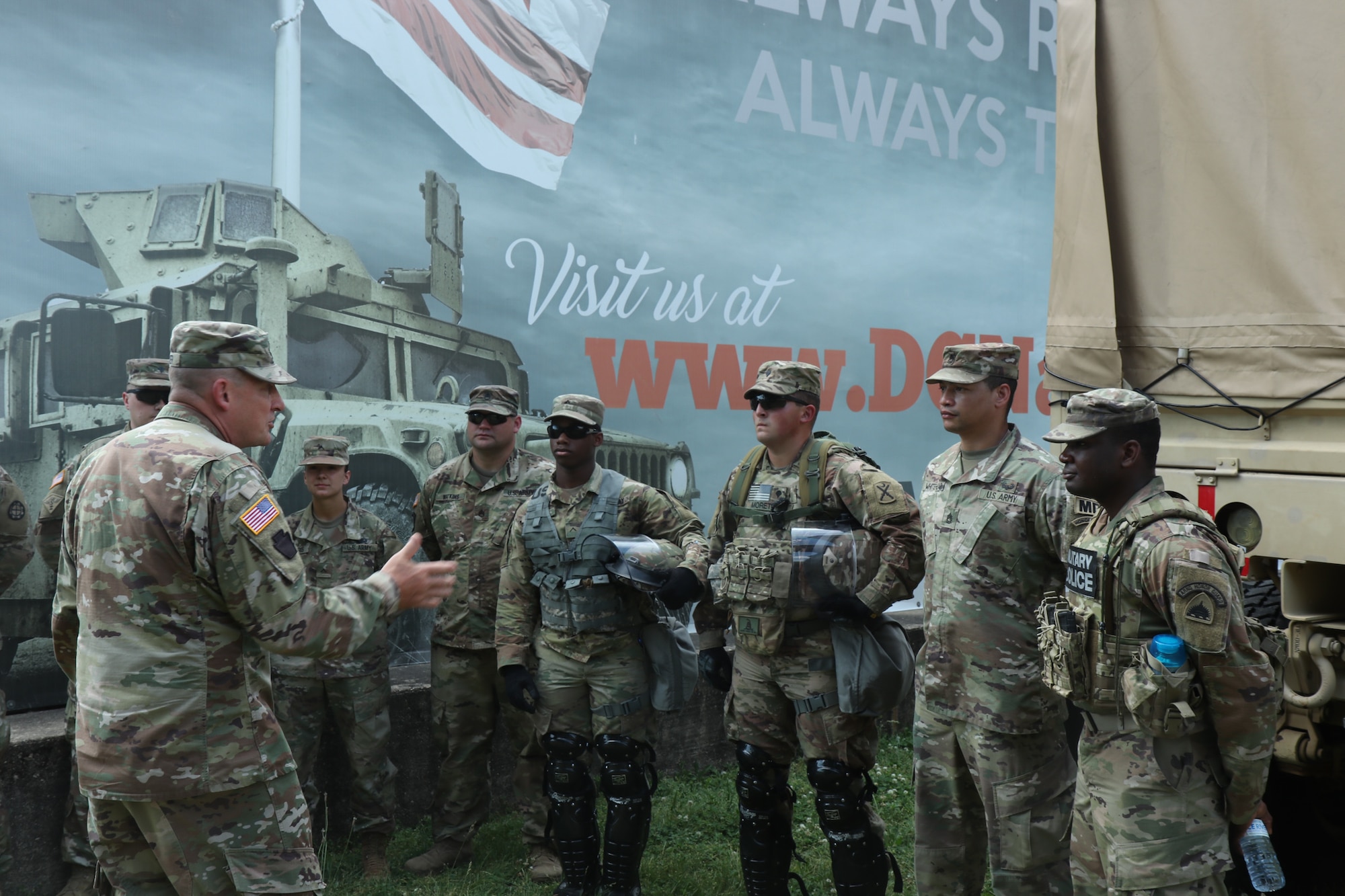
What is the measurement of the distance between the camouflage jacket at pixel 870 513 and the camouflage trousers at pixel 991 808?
0.48 m

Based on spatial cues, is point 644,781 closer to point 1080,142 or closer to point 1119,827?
point 1119,827

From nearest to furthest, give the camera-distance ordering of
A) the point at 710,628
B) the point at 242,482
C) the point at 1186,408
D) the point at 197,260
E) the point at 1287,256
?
1. the point at 242,482
2. the point at 1287,256
3. the point at 1186,408
4. the point at 710,628
5. the point at 197,260

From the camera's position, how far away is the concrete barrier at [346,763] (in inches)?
175

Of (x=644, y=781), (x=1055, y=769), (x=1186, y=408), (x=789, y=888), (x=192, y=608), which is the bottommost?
(x=789, y=888)

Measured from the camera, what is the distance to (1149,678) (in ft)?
8.96

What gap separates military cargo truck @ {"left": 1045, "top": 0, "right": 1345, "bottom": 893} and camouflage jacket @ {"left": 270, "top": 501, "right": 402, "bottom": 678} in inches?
126

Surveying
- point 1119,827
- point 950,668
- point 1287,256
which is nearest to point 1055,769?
point 950,668

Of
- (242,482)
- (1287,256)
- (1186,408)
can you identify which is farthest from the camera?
(1186,408)

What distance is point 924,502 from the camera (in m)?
4.12

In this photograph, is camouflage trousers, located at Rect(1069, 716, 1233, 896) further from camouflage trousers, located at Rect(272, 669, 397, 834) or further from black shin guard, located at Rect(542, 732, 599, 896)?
camouflage trousers, located at Rect(272, 669, 397, 834)

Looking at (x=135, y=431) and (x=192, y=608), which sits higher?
(x=135, y=431)

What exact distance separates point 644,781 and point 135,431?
97.8 inches

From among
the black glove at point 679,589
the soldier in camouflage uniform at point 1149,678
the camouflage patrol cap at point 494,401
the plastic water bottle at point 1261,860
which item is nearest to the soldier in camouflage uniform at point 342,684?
the camouflage patrol cap at point 494,401

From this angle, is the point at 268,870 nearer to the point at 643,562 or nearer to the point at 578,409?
the point at 643,562
